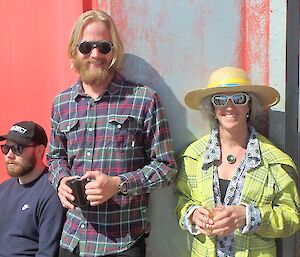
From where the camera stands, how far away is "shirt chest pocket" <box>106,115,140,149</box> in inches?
114

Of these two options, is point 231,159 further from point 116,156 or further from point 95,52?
point 95,52

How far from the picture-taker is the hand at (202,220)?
276 cm

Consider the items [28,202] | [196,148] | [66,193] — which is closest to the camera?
[66,193]

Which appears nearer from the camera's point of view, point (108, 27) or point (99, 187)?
point (99, 187)

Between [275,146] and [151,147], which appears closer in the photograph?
[151,147]

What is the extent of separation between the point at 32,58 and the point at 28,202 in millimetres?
1099

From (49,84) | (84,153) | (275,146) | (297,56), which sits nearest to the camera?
(84,153)

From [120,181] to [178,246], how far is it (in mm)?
876

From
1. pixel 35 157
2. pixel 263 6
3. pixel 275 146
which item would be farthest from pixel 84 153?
pixel 263 6

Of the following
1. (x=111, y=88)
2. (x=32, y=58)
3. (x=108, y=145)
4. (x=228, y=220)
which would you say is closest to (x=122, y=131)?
(x=108, y=145)

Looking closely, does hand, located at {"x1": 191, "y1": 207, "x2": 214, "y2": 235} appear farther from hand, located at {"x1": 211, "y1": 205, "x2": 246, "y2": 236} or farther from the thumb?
the thumb

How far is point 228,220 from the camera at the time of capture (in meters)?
2.71

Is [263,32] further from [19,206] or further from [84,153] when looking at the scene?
[19,206]

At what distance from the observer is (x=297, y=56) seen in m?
3.50
